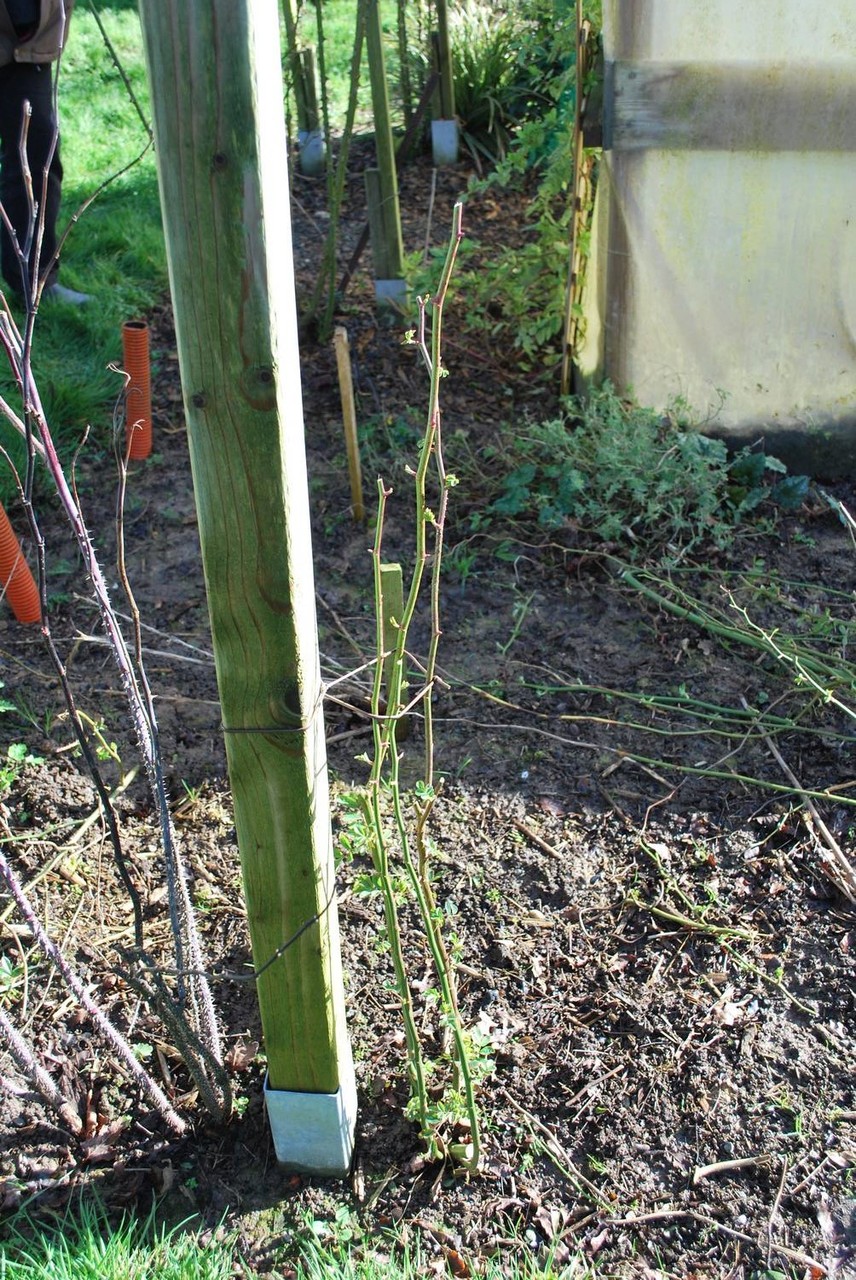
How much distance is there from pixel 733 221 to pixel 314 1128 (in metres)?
3.45

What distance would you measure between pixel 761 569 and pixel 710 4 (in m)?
1.93

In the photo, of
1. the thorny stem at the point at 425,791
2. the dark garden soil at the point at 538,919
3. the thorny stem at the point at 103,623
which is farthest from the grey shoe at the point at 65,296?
the thorny stem at the point at 425,791

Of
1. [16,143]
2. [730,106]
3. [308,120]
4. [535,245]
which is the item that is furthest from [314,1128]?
[308,120]

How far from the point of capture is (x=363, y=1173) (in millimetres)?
2107

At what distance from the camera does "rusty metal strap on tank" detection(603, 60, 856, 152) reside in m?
3.74

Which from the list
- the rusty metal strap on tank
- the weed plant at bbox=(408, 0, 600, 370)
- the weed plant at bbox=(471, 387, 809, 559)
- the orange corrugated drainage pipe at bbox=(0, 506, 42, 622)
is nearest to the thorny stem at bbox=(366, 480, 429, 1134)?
the orange corrugated drainage pipe at bbox=(0, 506, 42, 622)

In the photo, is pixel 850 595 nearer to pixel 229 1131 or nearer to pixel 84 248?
pixel 229 1131

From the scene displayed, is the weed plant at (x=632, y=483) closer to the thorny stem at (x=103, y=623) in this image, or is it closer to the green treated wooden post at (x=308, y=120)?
the thorny stem at (x=103, y=623)

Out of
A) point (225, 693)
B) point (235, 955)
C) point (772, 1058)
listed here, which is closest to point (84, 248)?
point (235, 955)

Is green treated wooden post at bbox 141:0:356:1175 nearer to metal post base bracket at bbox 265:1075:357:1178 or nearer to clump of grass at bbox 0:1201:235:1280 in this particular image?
metal post base bracket at bbox 265:1075:357:1178

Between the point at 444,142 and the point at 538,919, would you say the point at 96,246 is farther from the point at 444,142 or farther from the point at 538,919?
the point at 538,919

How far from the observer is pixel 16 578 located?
11.1 ft

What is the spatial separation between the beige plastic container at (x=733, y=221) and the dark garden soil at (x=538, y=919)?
0.58 m

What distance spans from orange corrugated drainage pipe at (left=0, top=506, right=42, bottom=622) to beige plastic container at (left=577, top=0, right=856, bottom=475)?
239cm
